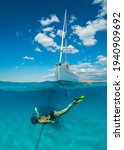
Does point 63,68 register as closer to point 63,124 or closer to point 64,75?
point 64,75

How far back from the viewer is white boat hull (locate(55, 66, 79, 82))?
4473mm

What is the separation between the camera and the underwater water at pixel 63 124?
482 cm

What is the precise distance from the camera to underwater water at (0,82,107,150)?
4.82 m

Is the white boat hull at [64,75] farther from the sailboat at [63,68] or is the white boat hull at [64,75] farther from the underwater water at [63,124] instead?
the underwater water at [63,124]

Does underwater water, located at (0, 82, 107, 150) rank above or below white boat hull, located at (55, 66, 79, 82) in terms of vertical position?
below

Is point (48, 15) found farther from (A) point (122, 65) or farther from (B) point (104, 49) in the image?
(A) point (122, 65)

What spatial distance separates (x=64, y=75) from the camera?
4.56 metres

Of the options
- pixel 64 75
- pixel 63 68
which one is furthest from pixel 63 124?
pixel 63 68

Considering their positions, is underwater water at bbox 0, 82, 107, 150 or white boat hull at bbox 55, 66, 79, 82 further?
underwater water at bbox 0, 82, 107, 150

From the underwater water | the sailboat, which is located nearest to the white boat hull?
the sailboat

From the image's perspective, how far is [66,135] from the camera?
5.01 m

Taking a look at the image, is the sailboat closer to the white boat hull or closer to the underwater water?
the white boat hull

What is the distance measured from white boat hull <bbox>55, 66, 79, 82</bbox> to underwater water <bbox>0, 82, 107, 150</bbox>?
0.28 m

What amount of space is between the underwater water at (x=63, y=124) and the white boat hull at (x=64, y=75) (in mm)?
276
